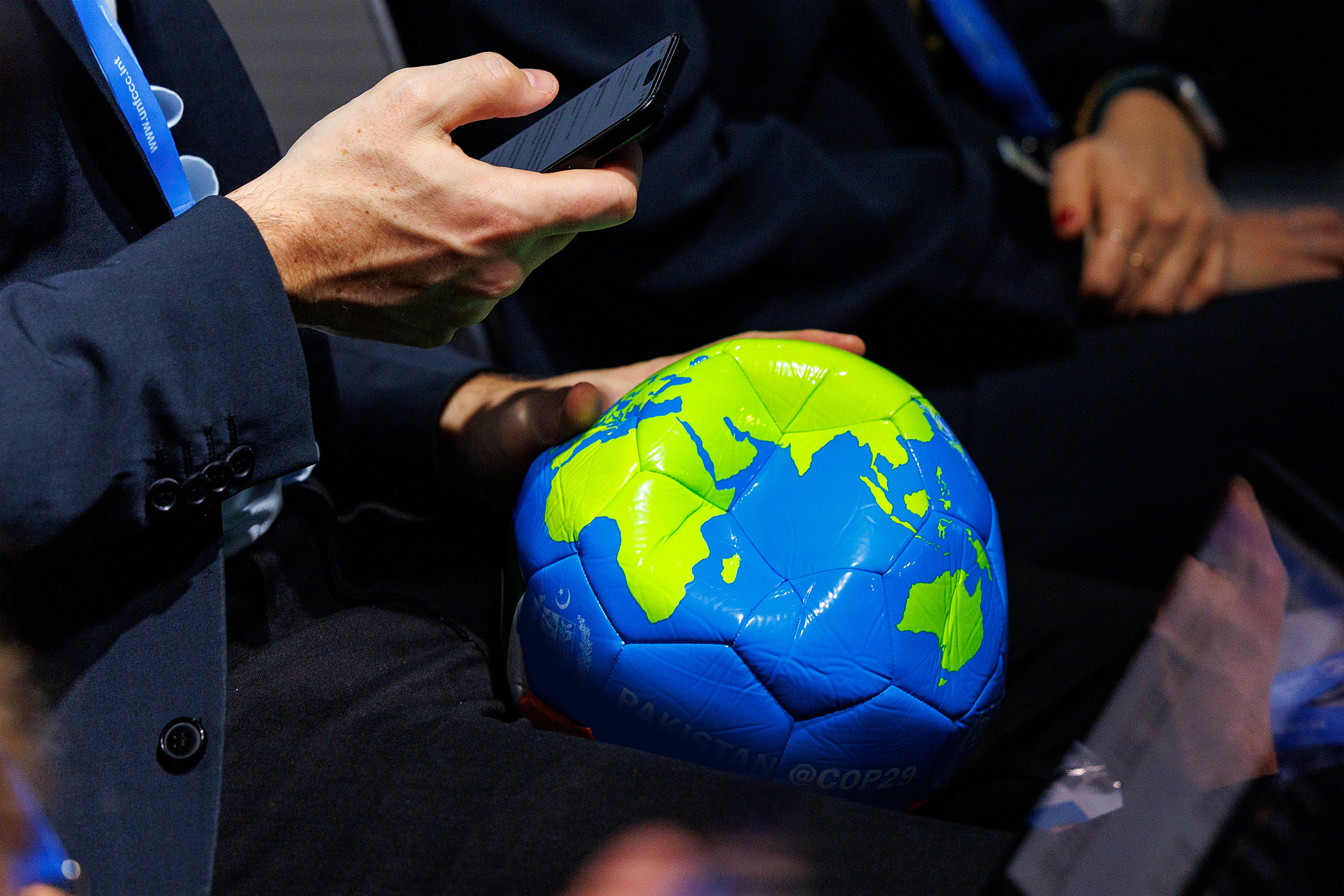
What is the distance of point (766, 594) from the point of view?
2.11ft

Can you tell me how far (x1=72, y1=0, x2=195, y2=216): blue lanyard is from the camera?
634 mm

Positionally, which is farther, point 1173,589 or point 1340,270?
point 1340,270

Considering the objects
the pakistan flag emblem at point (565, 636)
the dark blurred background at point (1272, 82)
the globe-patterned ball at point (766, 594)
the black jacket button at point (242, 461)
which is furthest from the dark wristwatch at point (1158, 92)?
the black jacket button at point (242, 461)

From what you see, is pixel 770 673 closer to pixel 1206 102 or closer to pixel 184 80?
pixel 184 80

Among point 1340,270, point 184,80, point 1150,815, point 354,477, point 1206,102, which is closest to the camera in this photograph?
point 1150,815

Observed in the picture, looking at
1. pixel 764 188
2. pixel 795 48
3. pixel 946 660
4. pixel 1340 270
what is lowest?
pixel 1340 270

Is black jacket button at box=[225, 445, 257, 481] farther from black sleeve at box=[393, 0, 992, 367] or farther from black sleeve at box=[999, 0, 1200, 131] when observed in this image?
black sleeve at box=[999, 0, 1200, 131]

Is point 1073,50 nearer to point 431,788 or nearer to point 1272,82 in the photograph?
point 1272,82

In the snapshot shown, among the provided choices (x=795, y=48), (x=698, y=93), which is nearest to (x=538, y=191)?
(x=698, y=93)

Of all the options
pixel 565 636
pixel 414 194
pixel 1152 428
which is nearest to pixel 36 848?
pixel 565 636

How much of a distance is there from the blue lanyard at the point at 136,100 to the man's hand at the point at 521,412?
34 centimetres

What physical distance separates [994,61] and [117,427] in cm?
121

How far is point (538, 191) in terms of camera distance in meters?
0.63

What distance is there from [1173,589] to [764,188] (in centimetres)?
59
